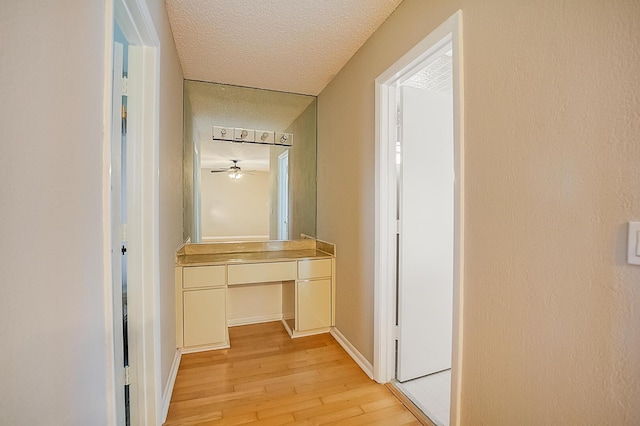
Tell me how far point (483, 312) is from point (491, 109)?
867 millimetres

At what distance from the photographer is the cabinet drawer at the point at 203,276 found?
232cm

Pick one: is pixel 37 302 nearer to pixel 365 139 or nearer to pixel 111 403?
pixel 111 403

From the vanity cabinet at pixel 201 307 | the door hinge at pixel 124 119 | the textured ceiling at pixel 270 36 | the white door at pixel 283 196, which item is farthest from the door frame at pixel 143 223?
the white door at pixel 283 196

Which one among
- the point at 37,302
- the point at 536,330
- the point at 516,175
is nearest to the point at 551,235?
the point at 516,175

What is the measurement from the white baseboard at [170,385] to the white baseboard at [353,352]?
1365mm

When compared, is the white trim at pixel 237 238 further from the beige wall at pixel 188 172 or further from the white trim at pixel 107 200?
the white trim at pixel 107 200

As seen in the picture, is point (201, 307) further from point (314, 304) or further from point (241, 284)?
point (314, 304)

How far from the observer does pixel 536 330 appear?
0.98 metres

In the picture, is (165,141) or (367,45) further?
(367,45)

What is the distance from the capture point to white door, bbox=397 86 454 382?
199 cm

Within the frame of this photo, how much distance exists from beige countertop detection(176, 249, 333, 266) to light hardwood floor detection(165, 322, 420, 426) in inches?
30.9

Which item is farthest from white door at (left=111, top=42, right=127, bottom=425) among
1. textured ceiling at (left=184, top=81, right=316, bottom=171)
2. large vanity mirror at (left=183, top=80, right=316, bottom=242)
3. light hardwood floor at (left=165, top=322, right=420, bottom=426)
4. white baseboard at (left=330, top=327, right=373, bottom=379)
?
white baseboard at (left=330, top=327, right=373, bottom=379)

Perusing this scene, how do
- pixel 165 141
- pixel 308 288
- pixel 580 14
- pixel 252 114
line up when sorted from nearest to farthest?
pixel 580 14 → pixel 165 141 → pixel 308 288 → pixel 252 114

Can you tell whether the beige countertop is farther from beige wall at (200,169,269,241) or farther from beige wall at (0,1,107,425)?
beige wall at (0,1,107,425)
